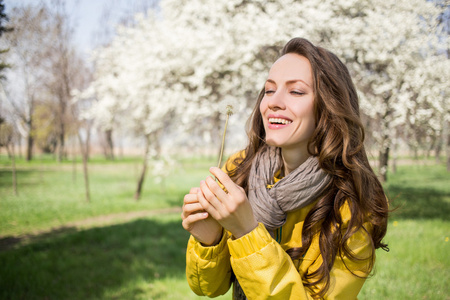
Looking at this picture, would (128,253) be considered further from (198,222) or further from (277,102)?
(277,102)

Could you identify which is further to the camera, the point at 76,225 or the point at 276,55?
the point at 76,225

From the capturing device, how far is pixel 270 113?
1.40m

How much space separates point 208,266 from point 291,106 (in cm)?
79

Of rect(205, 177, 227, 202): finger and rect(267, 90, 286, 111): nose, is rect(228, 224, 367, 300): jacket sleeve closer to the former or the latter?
rect(205, 177, 227, 202): finger

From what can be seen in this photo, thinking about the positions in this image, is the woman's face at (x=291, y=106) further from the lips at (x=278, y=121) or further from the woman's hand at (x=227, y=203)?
the woman's hand at (x=227, y=203)

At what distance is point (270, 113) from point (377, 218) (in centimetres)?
68

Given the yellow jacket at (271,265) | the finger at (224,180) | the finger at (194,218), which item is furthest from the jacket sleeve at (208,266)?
the finger at (224,180)

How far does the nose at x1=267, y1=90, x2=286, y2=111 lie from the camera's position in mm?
1364

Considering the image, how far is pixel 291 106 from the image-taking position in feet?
4.49

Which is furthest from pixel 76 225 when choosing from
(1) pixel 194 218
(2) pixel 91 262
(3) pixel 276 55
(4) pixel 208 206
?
(4) pixel 208 206

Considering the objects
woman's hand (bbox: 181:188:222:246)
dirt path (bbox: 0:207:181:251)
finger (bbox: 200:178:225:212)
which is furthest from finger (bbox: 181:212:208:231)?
dirt path (bbox: 0:207:181:251)

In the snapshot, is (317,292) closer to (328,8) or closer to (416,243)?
(416,243)

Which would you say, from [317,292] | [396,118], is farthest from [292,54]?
[396,118]

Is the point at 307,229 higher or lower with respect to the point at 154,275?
higher
